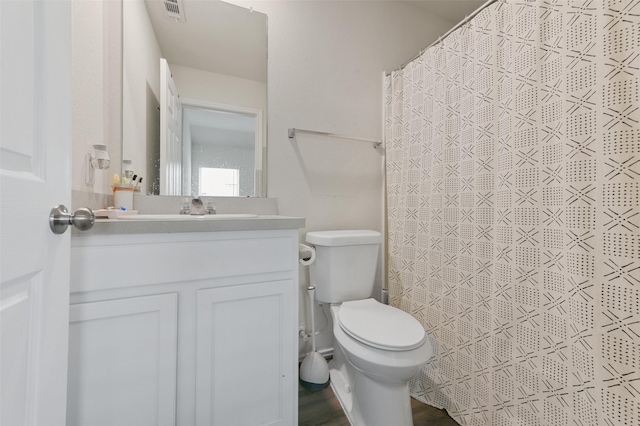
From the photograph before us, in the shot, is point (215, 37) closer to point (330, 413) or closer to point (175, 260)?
point (175, 260)

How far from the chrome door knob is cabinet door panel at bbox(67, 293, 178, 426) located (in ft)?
1.13

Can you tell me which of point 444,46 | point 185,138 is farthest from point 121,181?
point 444,46

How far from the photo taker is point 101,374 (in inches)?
30.5

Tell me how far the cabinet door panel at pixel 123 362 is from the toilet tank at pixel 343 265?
0.78 m

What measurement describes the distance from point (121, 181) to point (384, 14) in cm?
195

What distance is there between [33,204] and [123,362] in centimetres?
56

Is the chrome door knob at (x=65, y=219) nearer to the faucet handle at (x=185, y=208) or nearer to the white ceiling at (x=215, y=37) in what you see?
the faucet handle at (x=185, y=208)

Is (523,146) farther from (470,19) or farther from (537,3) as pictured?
(470,19)

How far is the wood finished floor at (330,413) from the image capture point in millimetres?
1242

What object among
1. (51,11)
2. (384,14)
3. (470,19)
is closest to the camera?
(51,11)

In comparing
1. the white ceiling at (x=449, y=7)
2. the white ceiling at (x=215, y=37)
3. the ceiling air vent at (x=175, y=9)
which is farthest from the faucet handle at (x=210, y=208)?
the white ceiling at (x=449, y=7)

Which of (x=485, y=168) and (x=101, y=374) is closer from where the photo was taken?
(x=101, y=374)

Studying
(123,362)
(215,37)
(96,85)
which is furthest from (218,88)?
(123,362)

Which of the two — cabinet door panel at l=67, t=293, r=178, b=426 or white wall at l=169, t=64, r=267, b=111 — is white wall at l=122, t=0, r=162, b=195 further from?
cabinet door panel at l=67, t=293, r=178, b=426
